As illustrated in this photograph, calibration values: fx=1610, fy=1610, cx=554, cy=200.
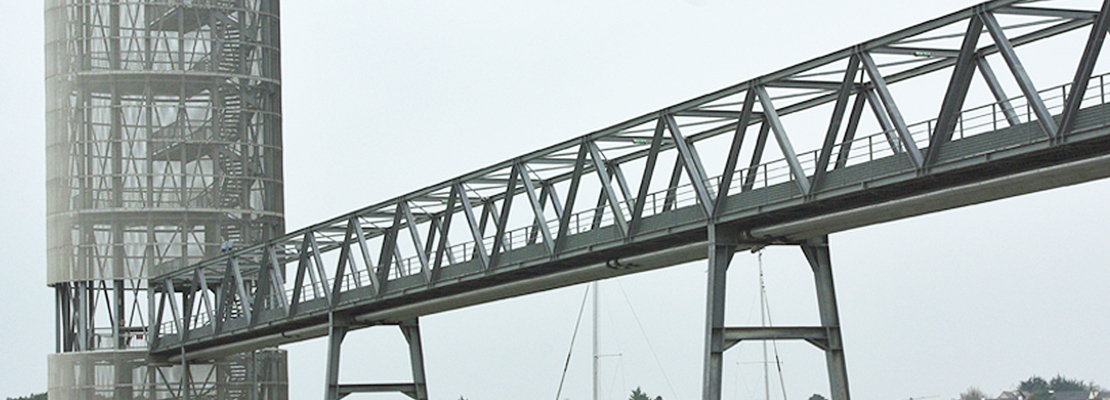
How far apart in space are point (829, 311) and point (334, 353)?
87.8ft

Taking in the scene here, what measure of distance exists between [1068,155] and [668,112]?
46.0 feet

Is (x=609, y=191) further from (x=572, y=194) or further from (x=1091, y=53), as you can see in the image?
(x=1091, y=53)

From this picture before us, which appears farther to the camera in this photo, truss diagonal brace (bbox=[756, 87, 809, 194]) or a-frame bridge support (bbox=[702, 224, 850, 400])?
a-frame bridge support (bbox=[702, 224, 850, 400])

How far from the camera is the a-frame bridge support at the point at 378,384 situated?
66812 mm

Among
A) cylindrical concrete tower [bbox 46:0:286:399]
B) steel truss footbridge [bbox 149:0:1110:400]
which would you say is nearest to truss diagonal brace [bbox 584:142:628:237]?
steel truss footbridge [bbox 149:0:1110:400]

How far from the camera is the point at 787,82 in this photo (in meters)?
44.0

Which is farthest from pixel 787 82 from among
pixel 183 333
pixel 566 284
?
pixel 183 333

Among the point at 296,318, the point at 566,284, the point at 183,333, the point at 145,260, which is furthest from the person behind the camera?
the point at 145,260

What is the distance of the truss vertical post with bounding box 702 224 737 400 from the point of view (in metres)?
43.9

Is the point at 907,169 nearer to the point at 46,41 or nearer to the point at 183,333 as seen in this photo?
the point at 183,333

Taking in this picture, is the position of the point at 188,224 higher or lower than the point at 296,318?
higher

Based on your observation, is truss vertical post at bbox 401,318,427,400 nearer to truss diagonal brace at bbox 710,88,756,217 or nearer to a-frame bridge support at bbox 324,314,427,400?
a-frame bridge support at bbox 324,314,427,400

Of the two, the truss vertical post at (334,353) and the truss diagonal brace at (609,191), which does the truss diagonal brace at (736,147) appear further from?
the truss vertical post at (334,353)

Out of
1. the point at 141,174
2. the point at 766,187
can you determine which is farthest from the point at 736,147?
the point at 141,174
